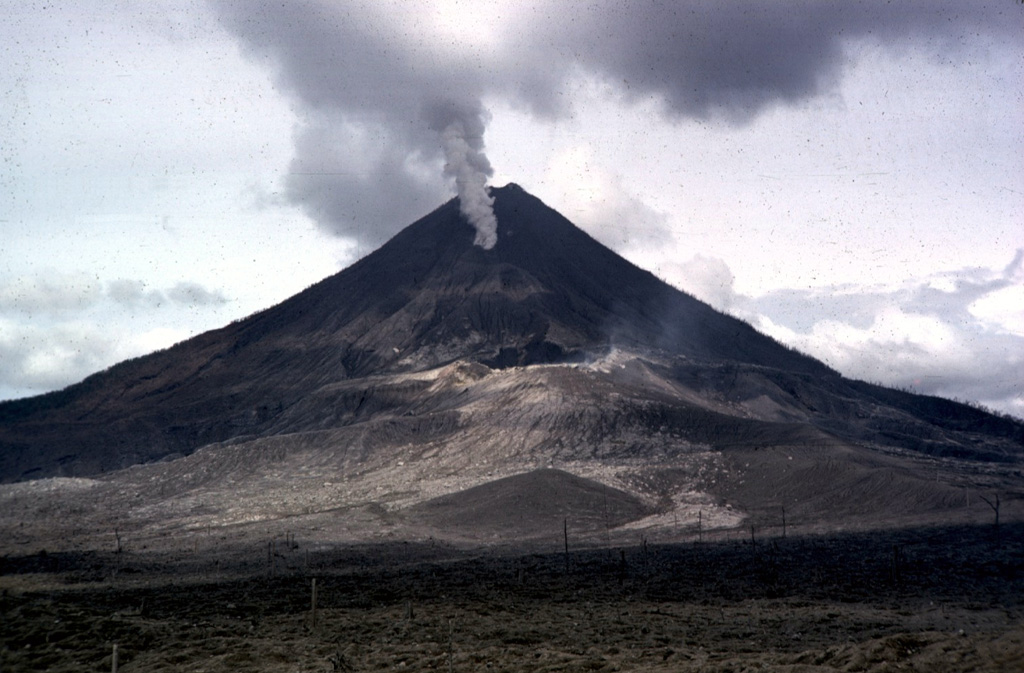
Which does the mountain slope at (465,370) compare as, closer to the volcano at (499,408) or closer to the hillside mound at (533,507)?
the volcano at (499,408)

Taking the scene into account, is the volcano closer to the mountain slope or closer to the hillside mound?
the mountain slope

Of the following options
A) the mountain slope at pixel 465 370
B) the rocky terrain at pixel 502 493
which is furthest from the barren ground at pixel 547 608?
the mountain slope at pixel 465 370

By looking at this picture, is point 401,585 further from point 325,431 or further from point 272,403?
point 272,403

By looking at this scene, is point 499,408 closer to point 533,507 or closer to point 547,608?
point 533,507

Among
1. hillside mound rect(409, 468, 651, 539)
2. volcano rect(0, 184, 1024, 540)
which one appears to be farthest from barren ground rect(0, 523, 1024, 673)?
volcano rect(0, 184, 1024, 540)

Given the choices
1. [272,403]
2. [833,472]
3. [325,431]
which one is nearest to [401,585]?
[833,472]
